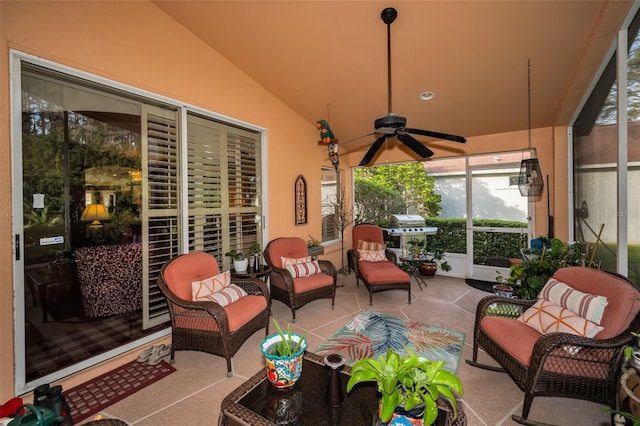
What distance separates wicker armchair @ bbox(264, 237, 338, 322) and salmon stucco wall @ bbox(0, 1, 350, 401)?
0.40m

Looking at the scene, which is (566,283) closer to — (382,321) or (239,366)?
(382,321)

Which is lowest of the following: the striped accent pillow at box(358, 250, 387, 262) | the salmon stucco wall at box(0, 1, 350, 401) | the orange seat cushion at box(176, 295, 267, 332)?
the orange seat cushion at box(176, 295, 267, 332)

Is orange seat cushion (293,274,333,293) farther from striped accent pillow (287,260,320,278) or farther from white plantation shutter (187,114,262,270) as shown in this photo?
white plantation shutter (187,114,262,270)

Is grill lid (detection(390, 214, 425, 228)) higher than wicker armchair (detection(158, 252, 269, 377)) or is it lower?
higher

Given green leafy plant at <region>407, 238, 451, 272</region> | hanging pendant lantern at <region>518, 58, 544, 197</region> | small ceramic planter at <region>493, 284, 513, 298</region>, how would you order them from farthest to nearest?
green leafy plant at <region>407, 238, 451, 272</region>
small ceramic planter at <region>493, 284, 513, 298</region>
hanging pendant lantern at <region>518, 58, 544, 197</region>

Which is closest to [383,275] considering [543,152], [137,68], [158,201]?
[158,201]

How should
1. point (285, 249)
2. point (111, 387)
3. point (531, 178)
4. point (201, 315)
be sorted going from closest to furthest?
point (111, 387) < point (201, 315) < point (531, 178) < point (285, 249)

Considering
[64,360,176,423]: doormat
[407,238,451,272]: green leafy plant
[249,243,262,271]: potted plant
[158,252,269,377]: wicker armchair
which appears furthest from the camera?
[407,238,451,272]: green leafy plant

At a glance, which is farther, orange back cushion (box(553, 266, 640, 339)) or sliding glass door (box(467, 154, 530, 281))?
sliding glass door (box(467, 154, 530, 281))

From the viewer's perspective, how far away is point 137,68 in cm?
268

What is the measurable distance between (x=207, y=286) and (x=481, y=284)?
4.65 metres

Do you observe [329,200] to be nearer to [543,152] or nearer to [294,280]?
[294,280]

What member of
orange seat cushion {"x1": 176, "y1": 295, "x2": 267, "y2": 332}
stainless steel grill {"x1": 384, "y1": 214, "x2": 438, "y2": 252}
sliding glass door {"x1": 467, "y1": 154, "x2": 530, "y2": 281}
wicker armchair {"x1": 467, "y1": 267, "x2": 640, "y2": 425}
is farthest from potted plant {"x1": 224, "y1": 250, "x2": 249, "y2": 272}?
sliding glass door {"x1": 467, "y1": 154, "x2": 530, "y2": 281}

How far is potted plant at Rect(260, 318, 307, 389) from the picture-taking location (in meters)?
1.52
